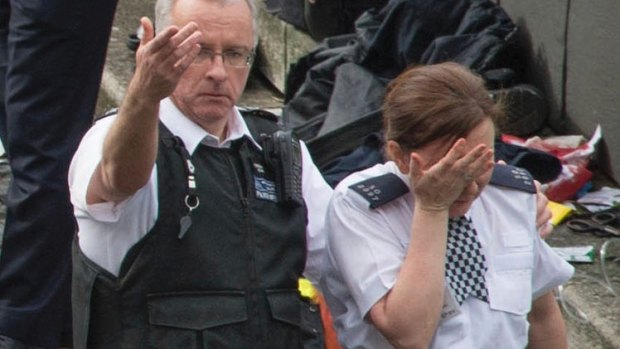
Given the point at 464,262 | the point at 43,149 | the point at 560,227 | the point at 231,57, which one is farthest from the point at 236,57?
the point at 560,227

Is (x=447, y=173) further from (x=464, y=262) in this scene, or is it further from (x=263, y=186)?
(x=263, y=186)

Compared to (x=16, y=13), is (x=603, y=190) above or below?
below

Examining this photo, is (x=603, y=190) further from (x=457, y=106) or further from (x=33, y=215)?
(x=457, y=106)

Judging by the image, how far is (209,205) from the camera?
308 cm

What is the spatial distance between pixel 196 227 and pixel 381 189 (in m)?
0.39

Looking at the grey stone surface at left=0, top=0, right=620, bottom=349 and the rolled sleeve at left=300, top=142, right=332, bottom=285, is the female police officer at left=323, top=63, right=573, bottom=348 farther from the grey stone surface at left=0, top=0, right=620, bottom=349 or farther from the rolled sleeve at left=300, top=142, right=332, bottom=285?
the grey stone surface at left=0, top=0, right=620, bottom=349

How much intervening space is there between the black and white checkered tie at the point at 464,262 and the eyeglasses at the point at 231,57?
0.53 metres

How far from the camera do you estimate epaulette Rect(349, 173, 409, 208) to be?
3.16 metres

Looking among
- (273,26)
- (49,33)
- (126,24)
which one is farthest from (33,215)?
(126,24)

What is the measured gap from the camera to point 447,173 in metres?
2.99

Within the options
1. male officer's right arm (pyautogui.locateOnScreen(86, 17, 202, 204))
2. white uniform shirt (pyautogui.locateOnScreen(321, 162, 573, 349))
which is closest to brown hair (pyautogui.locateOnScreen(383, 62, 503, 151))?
white uniform shirt (pyautogui.locateOnScreen(321, 162, 573, 349))

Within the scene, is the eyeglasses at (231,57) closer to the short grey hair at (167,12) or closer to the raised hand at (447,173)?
the short grey hair at (167,12)

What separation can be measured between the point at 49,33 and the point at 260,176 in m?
1.60

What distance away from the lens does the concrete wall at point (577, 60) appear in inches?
218
